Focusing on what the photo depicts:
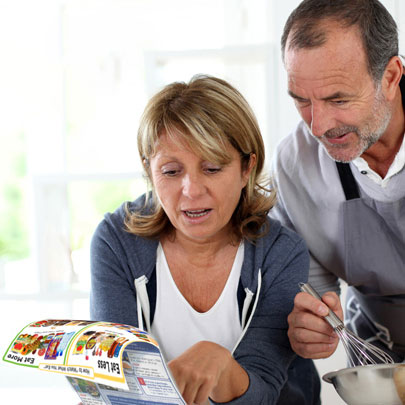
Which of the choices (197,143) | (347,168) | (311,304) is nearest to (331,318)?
(311,304)

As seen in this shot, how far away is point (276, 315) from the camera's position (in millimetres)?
1539

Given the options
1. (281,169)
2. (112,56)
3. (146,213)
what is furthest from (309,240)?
(112,56)

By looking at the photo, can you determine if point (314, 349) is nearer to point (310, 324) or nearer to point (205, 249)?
point (310, 324)

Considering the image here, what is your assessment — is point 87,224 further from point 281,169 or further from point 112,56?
point 281,169

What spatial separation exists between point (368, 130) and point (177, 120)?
0.53 m

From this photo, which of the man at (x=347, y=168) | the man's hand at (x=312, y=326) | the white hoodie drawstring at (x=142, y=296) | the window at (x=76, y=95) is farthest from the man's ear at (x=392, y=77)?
the window at (x=76, y=95)

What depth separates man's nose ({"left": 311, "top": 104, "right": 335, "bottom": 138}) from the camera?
158cm

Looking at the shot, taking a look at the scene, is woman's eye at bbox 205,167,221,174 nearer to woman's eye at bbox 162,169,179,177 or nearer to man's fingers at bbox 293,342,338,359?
woman's eye at bbox 162,169,179,177

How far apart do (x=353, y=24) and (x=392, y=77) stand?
0.66ft

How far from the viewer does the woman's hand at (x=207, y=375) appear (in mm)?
1159

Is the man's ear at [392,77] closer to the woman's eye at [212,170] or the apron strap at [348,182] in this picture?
the apron strap at [348,182]

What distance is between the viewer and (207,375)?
3.85 ft

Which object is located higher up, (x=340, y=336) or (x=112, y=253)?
(x=112, y=253)

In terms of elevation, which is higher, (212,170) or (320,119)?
(320,119)
